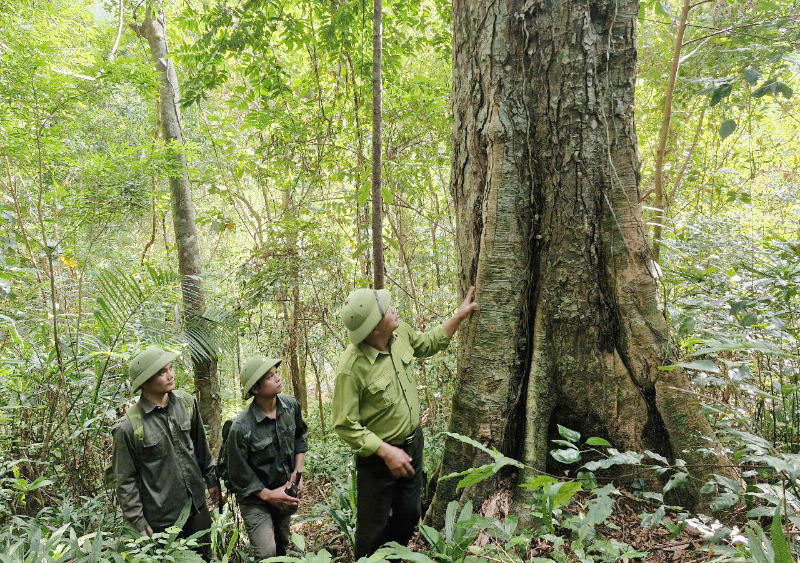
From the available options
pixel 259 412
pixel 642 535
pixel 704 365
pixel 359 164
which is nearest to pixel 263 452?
pixel 259 412

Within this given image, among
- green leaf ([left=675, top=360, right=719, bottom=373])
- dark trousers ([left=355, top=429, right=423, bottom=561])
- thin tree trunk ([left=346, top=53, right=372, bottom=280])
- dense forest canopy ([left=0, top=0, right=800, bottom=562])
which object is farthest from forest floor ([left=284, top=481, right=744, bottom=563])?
thin tree trunk ([left=346, top=53, right=372, bottom=280])

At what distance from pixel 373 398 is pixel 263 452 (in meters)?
0.98

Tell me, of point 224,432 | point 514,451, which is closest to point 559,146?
point 514,451

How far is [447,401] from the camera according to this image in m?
5.97

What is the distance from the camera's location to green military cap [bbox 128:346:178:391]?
3209 millimetres

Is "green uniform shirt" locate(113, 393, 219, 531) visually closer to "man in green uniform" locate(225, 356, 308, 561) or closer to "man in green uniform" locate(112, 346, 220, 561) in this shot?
"man in green uniform" locate(112, 346, 220, 561)

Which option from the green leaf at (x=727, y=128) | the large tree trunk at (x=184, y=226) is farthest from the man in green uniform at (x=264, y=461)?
the large tree trunk at (x=184, y=226)

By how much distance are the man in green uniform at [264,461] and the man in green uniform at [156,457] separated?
0.36 metres

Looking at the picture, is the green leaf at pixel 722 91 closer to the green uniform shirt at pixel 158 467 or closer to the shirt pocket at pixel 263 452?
the shirt pocket at pixel 263 452

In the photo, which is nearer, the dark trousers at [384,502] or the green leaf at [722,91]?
the green leaf at [722,91]

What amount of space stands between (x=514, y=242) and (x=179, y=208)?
19.1 feet

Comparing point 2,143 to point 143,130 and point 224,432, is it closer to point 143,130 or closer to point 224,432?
point 224,432

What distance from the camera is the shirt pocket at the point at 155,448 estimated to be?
3.21m

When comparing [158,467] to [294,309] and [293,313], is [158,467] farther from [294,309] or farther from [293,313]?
[294,309]
